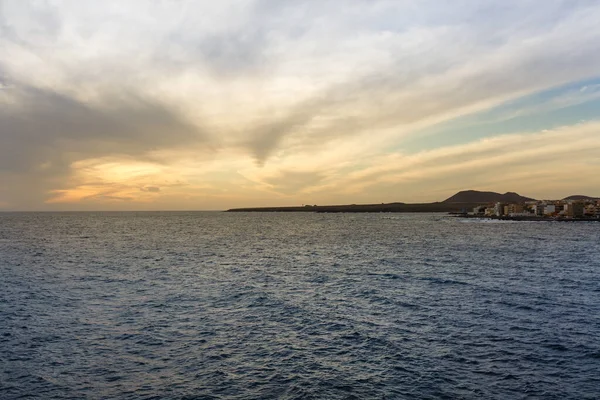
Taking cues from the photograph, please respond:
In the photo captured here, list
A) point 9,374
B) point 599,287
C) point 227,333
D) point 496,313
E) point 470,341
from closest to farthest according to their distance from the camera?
point 9,374, point 470,341, point 227,333, point 496,313, point 599,287

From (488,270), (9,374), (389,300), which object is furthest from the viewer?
(488,270)

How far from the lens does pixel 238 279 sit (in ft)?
162

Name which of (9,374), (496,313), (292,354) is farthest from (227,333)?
(496,313)

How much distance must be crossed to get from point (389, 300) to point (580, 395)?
19.3 metres

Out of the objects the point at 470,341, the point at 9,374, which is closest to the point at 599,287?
the point at 470,341

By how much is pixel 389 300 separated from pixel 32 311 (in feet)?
100

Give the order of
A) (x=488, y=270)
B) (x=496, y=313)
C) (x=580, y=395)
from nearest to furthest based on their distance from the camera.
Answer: (x=580, y=395)
(x=496, y=313)
(x=488, y=270)

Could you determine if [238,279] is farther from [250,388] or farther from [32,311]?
[250,388]

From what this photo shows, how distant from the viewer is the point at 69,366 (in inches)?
853

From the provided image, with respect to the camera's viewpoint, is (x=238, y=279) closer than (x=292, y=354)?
No

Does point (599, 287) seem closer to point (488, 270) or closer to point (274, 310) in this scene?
point (488, 270)

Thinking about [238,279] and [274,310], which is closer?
[274,310]

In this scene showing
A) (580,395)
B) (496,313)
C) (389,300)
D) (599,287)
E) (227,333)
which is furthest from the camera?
(599,287)

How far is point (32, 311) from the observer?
3359 cm
